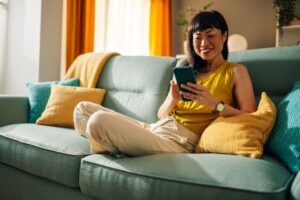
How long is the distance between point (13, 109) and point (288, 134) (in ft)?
5.37

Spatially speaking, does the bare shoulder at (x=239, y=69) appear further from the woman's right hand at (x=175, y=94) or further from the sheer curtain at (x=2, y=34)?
the sheer curtain at (x=2, y=34)

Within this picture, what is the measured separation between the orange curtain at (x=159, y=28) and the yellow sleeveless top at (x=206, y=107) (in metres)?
2.60

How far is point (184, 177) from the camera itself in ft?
3.62

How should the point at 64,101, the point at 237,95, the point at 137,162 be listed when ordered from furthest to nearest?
the point at 64,101 → the point at 237,95 → the point at 137,162

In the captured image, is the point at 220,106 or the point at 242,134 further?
the point at 220,106

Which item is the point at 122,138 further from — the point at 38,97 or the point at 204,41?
the point at 38,97

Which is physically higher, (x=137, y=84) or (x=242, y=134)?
(x=137, y=84)

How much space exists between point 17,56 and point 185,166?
2.59m

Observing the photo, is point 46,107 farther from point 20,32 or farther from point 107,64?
point 20,32

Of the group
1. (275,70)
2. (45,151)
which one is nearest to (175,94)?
(275,70)

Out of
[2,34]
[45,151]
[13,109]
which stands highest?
[2,34]

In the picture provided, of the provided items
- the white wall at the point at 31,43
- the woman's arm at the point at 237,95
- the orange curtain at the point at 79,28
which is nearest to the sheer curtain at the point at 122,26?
the orange curtain at the point at 79,28

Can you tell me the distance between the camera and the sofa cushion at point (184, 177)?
1007 mm

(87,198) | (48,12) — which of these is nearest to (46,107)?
(87,198)
